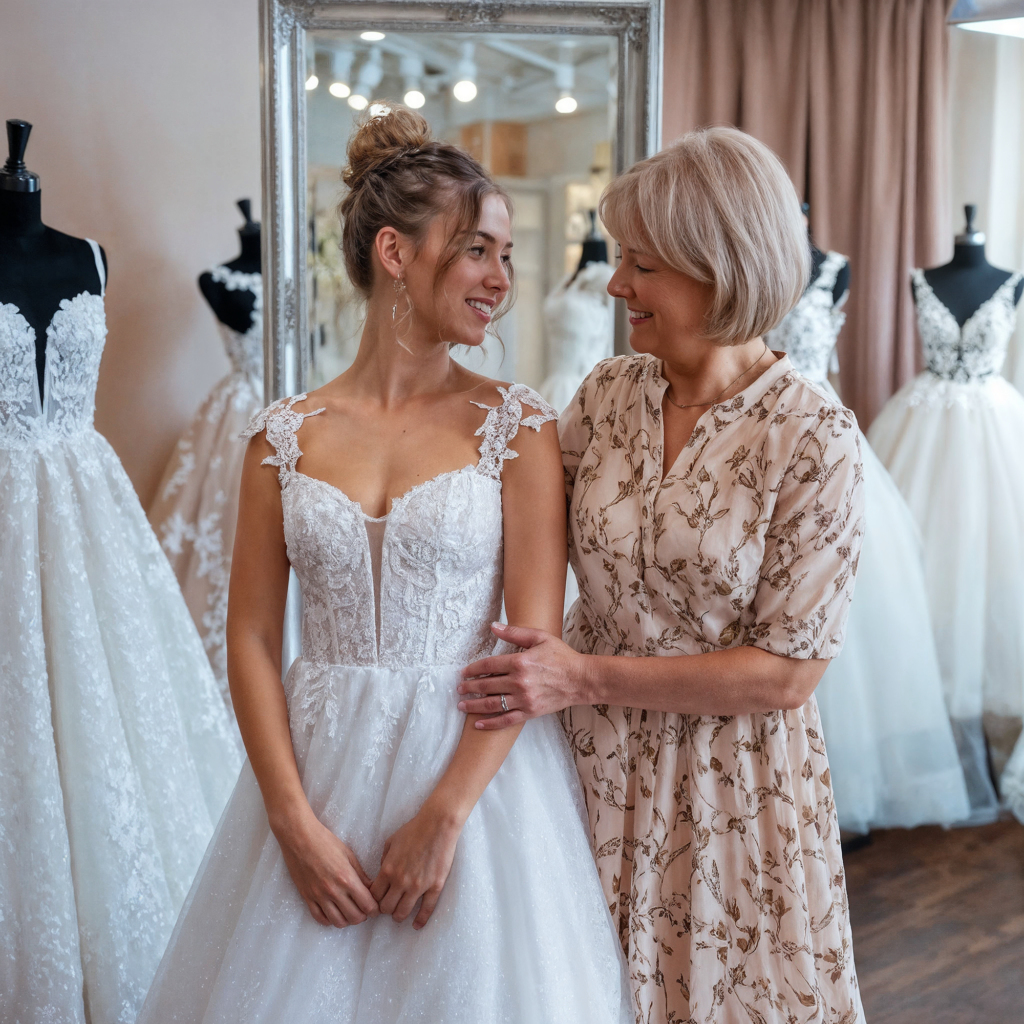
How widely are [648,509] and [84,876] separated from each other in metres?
1.21

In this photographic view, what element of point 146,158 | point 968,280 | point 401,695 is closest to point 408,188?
point 401,695

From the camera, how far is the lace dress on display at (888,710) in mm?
2812

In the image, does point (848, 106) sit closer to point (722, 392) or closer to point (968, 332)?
point (968, 332)

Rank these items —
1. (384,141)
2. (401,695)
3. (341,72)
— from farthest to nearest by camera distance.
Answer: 1. (341,72)
2. (384,141)
3. (401,695)

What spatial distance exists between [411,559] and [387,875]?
1.22ft

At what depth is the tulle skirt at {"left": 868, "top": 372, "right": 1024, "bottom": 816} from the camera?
3.04 metres

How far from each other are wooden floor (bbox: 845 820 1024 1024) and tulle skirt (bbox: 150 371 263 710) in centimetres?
169

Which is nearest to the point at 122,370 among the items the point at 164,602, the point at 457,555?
the point at 164,602

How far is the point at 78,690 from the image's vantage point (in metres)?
1.85

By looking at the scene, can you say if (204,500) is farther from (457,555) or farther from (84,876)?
(457,555)

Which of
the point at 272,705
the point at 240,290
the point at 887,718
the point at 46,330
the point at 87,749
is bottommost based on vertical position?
the point at 887,718

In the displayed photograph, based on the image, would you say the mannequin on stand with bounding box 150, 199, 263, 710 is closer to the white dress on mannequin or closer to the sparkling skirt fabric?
the white dress on mannequin

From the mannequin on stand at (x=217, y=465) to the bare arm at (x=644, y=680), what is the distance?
155cm

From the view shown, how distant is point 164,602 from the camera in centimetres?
209
